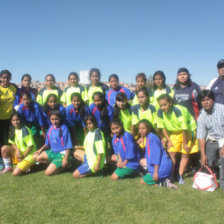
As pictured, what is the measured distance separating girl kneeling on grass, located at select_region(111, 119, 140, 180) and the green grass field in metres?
0.19

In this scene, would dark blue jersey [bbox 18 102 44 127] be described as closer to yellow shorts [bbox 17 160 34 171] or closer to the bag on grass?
yellow shorts [bbox 17 160 34 171]

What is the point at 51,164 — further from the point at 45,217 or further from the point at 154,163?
the point at 154,163

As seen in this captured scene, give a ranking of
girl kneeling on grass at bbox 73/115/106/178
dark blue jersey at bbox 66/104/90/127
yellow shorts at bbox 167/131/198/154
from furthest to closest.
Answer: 1. dark blue jersey at bbox 66/104/90/127
2. girl kneeling on grass at bbox 73/115/106/178
3. yellow shorts at bbox 167/131/198/154

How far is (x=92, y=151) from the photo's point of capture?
4.99m

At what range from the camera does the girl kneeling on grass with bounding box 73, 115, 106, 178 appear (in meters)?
4.89

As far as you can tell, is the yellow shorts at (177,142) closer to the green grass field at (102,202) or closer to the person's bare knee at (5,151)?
the green grass field at (102,202)

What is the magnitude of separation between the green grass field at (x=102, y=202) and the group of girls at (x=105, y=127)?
37 centimetres

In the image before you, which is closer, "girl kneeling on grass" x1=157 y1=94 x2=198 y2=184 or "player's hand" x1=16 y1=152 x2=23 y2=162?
"girl kneeling on grass" x1=157 y1=94 x2=198 y2=184

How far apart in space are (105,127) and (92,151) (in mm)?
785

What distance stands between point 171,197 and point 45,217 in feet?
6.56

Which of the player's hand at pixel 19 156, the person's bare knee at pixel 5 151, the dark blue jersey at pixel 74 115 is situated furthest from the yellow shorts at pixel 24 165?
the dark blue jersey at pixel 74 115

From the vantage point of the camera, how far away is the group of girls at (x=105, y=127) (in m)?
4.65

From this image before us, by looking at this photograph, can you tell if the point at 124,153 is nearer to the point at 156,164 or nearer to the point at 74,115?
the point at 156,164

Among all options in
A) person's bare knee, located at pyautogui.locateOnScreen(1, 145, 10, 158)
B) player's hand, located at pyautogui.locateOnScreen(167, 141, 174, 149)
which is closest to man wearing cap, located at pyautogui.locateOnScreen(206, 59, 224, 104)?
player's hand, located at pyautogui.locateOnScreen(167, 141, 174, 149)
